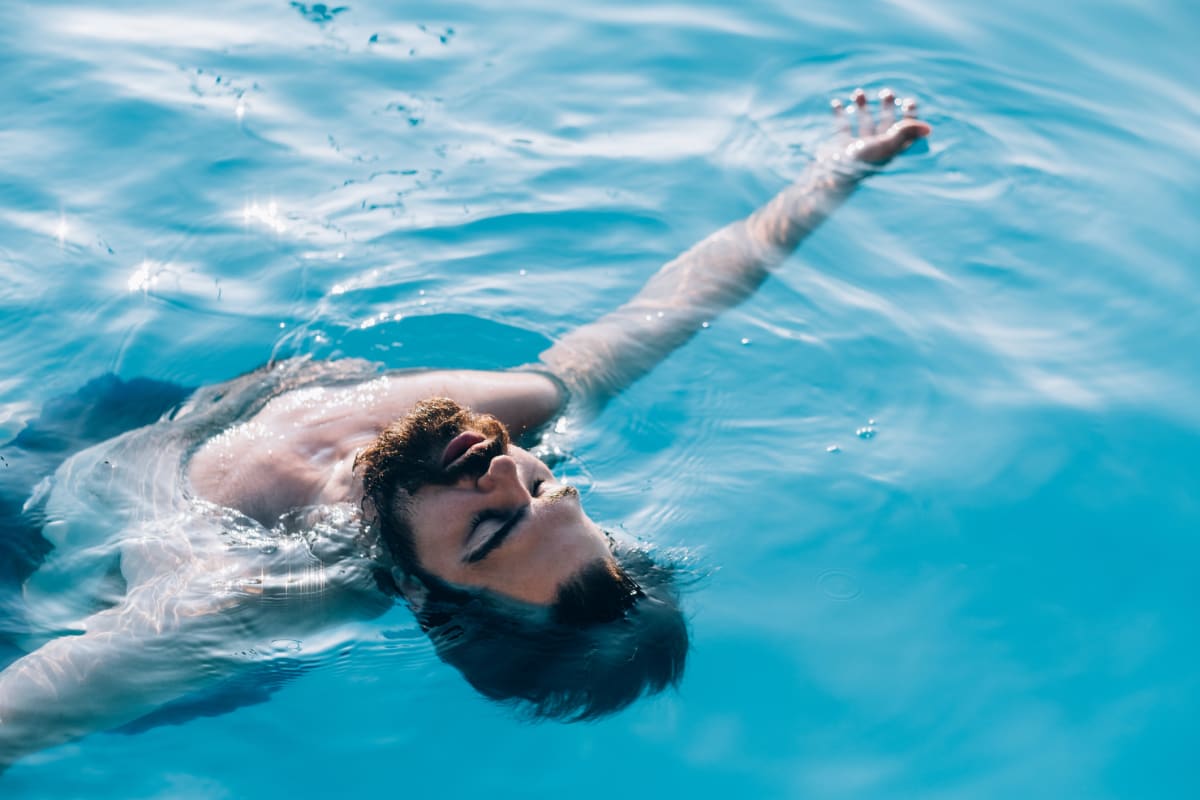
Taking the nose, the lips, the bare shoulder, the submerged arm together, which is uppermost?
the lips

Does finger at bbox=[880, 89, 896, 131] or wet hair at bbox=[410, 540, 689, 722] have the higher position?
finger at bbox=[880, 89, 896, 131]

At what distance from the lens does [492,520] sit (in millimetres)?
4059

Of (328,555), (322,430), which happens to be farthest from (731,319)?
(328,555)

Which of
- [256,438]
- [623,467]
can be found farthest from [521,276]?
[256,438]

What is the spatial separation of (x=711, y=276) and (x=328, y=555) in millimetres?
2405

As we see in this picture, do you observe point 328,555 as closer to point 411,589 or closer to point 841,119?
point 411,589

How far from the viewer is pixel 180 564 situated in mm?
4426

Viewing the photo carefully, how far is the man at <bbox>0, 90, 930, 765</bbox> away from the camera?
13.2 ft

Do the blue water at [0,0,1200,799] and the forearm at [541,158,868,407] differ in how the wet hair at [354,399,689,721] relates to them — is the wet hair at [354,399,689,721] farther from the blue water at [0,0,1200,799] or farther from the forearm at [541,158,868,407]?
the forearm at [541,158,868,407]

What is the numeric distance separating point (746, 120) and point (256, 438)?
3942 millimetres

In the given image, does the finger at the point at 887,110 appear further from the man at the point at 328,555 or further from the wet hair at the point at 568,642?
the wet hair at the point at 568,642

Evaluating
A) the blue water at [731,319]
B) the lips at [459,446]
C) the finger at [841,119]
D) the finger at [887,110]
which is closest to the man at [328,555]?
the lips at [459,446]

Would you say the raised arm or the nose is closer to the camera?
the nose

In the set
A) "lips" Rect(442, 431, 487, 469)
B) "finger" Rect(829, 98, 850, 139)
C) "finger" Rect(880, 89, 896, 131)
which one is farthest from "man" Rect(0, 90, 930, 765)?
"finger" Rect(880, 89, 896, 131)
